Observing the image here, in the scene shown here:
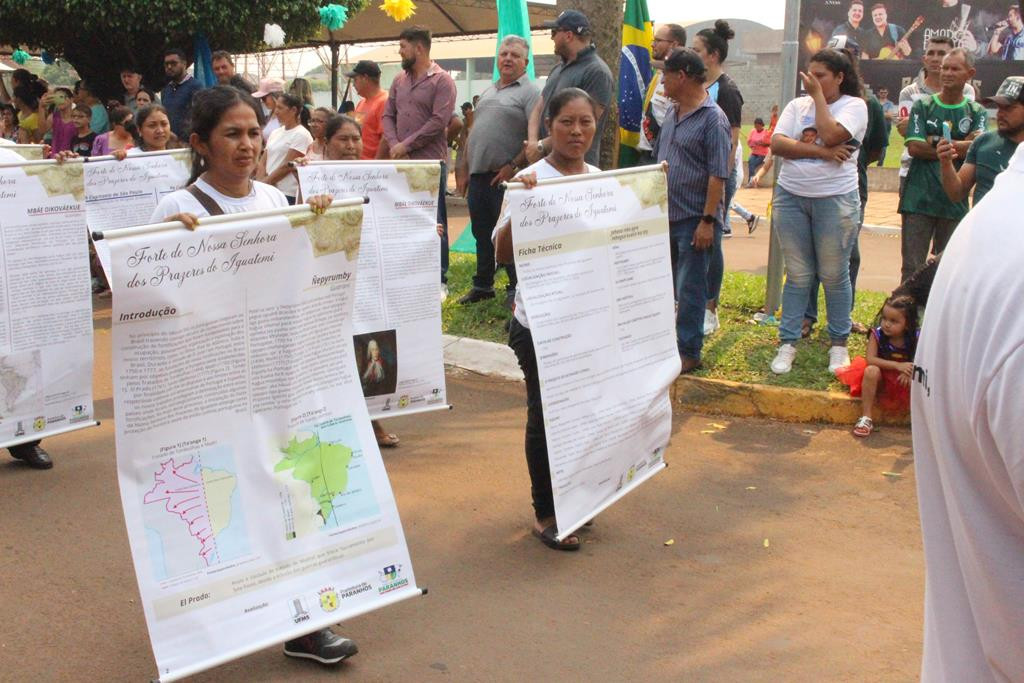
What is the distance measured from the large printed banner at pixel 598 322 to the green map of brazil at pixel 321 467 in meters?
0.97

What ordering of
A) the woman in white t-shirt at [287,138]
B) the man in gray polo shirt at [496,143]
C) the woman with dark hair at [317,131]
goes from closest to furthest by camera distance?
the woman with dark hair at [317,131] < the man in gray polo shirt at [496,143] < the woman in white t-shirt at [287,138]

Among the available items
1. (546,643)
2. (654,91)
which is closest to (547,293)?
(546,643)

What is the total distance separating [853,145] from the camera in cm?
688

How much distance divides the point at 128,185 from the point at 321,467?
3910mm

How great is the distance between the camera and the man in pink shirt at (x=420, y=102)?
29.9 feet

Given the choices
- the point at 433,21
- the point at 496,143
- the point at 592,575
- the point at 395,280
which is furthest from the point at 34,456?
the point at 433,21

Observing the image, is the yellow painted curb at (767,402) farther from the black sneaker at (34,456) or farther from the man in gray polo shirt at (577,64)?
the black sneaker at (34,456)

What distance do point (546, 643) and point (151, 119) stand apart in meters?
5.61

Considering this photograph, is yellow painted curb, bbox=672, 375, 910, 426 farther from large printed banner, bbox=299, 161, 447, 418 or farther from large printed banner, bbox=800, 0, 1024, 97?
large printed banner, bbox=800, 0, 1024, 97

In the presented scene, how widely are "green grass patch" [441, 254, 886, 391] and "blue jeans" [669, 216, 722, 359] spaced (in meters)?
0.23

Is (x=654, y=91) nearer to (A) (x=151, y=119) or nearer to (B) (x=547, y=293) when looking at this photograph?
(A) (x=151, y=119)

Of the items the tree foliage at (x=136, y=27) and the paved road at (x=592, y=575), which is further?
the tree foliage at (x=136, y=27)

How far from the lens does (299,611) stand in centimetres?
346

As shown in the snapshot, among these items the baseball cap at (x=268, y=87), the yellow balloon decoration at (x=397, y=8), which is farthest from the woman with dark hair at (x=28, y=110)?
the baseball cap at (x=268, y=87)
